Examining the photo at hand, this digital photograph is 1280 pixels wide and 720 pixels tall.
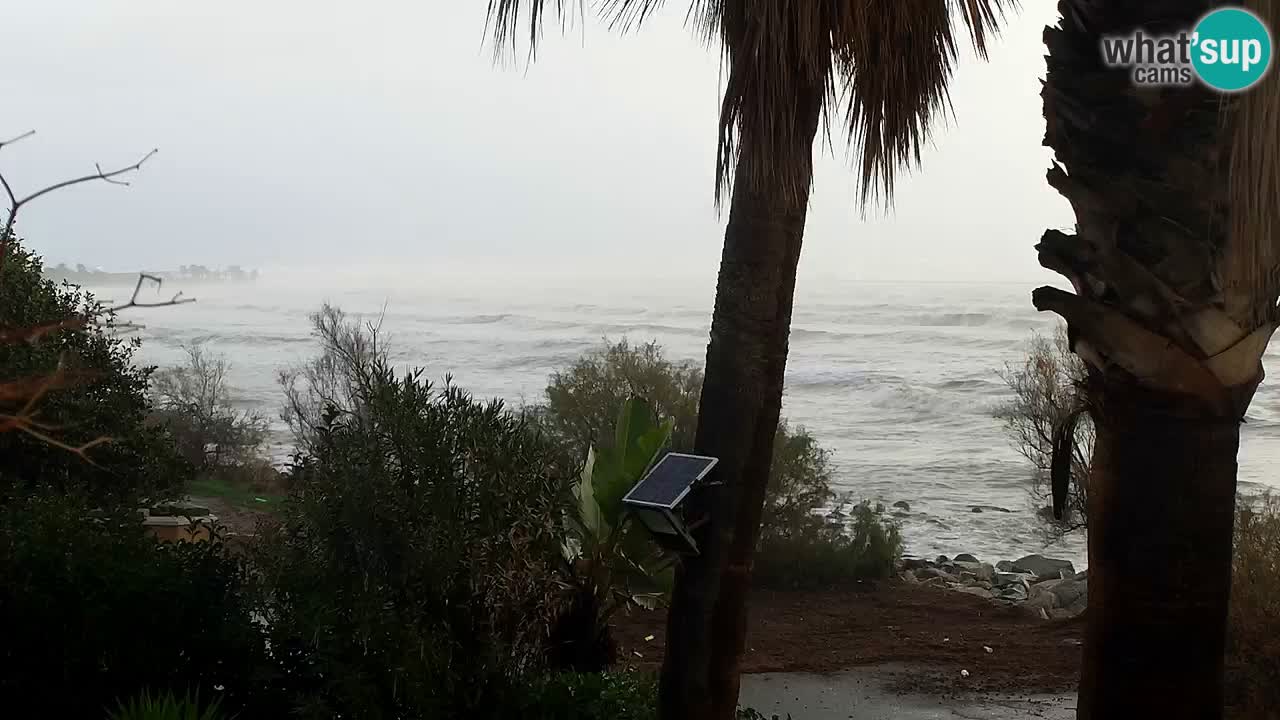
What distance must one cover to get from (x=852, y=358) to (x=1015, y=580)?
97.6ft

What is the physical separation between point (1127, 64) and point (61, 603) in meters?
4.76

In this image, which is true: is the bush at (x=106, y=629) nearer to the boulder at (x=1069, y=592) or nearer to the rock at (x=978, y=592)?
the rock at (x=978, y=592)

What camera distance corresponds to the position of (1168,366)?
104 inches

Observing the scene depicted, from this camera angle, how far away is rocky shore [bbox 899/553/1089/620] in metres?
11.9

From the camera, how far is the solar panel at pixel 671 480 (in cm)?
432

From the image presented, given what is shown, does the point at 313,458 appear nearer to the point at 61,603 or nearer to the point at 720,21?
the point at 61,603

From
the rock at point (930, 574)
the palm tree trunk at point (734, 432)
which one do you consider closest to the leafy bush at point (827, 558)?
the rock at point (930, 574)

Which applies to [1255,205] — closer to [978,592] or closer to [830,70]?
[830,70]

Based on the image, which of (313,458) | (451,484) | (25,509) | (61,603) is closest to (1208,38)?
(451,484)

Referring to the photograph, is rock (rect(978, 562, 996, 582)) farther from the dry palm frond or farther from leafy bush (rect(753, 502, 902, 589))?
the dry palm frond

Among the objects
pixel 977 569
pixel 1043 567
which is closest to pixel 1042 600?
pixel 977 569

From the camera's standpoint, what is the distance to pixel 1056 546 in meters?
18.1

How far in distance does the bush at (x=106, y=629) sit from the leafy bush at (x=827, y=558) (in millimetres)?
7461

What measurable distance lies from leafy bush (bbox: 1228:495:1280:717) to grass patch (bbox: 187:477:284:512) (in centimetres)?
1135
